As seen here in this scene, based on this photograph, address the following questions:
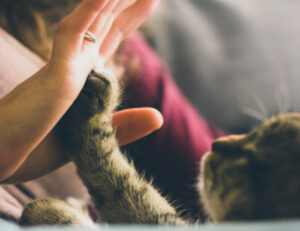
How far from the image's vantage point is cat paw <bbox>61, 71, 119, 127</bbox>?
1.42 ft

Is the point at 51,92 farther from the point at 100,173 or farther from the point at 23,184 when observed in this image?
the point at 23,184

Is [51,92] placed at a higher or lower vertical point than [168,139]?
higher

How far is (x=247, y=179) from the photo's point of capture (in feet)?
1.17

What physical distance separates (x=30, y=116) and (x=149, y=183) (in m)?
0.20

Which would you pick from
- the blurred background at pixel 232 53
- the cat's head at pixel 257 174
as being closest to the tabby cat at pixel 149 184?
the cat's head at pixel 257 174

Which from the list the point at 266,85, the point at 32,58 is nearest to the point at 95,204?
the point at 32,58

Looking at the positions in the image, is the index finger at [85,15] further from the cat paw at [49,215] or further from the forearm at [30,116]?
the cat paw at [49,215]

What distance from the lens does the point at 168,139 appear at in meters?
0.80

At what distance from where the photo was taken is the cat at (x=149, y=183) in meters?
0.34

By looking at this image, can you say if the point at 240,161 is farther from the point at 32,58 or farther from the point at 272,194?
the point at 32,58

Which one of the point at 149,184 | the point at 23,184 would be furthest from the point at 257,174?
the point at 23,184

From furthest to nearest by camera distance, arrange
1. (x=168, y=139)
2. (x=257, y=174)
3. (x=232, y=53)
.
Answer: (x=232, y=53) → (x=168, y=139) → (x=257, y=174)

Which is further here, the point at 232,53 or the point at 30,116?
the point at 232,53

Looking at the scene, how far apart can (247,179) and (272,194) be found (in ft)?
0.10
